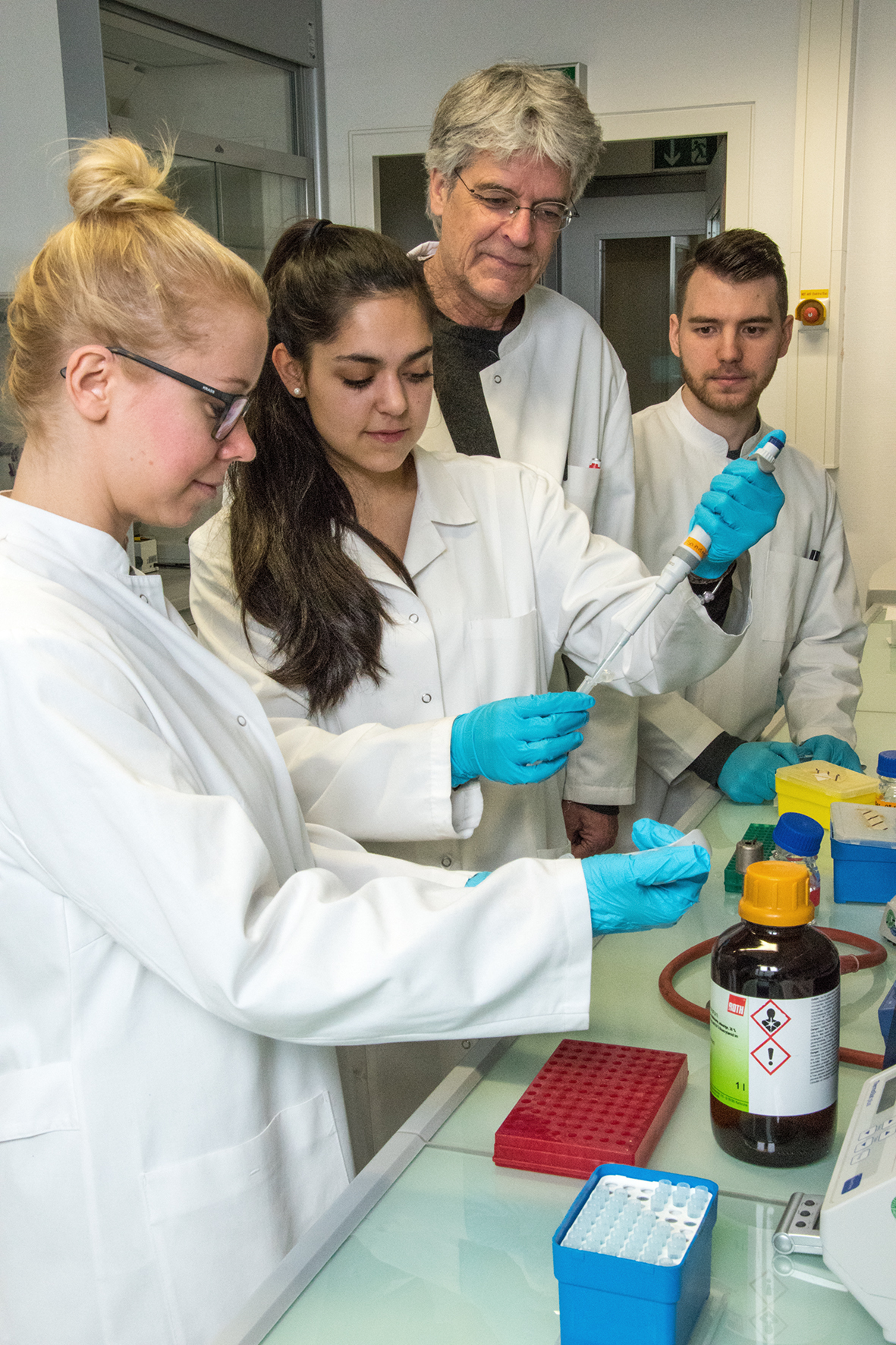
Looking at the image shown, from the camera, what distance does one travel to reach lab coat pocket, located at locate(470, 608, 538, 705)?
161 centimetres

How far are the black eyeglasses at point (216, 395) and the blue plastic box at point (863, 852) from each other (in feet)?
2.73

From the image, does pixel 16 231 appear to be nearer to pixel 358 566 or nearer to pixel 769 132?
pixel 358 566

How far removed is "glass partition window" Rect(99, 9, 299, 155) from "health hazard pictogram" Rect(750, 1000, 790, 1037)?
3.31 meters

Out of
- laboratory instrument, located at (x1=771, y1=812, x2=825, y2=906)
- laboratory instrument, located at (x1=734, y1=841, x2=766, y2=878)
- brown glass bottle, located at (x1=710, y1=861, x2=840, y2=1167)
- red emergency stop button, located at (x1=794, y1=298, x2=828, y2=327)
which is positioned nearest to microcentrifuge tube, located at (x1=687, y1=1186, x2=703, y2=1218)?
brown glass bottle, located at (x1=710, y1=861, x2=840, y2=1167)

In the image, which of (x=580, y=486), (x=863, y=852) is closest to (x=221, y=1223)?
(x=863, y=852)

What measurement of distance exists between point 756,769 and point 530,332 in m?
0.82

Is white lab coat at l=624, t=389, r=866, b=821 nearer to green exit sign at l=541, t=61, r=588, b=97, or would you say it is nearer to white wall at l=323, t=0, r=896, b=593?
white wall at l=323, t=0, r=896, b=593

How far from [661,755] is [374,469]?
0.82m

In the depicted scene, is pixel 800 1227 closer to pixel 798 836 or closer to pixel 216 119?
pixel 798 836

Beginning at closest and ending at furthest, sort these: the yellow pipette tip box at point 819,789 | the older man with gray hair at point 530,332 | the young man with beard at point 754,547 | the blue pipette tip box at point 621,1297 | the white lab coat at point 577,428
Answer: the blue pipette tip box at point 621,1297 → the yellow pipette tip box at point 819,789 → the older man with gray hair at point 530,332 → the white lab coat at point 577,428 → the young man with beard at point 754,547

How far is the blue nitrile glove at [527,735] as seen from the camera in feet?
4.31

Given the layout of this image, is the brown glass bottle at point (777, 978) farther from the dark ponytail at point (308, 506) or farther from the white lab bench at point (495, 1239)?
the dark ponytail at point (308, 506)

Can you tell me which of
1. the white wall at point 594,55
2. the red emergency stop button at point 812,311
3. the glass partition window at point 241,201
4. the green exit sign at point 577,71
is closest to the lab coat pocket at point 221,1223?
the glass partition window at point 241,201

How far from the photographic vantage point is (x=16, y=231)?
9.35 ft
